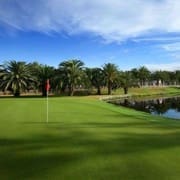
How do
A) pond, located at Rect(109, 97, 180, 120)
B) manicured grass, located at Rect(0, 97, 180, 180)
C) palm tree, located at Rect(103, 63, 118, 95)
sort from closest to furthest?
manicured grass, located at Rect(0, 97, 180, 180), pond, located at Rect(109, 97, 180, 120), palm tree, located at Rect(103, 63, 118, 95)

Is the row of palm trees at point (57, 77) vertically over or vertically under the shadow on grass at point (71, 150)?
over

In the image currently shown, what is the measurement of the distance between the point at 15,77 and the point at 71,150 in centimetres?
4885

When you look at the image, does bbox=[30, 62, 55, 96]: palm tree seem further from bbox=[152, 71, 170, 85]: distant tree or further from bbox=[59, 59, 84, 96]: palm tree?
bbox=[152, 71, 170, 85]: distant tree

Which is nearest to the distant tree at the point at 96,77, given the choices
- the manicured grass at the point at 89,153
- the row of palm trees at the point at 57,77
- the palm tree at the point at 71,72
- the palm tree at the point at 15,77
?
the row of palm trees at the point at 57,77

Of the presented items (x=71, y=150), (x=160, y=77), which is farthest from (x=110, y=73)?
(x=160, y=77)

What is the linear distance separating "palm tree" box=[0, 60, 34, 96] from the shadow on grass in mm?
45579

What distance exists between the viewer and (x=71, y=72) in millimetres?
58969

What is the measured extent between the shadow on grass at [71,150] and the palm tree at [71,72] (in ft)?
152

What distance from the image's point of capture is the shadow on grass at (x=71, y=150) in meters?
7.30

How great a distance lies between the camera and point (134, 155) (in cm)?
853

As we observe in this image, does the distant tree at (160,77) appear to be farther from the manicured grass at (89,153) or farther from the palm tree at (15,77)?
the manicured grass at (89,153)

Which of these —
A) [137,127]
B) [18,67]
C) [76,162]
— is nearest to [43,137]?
[76,162]

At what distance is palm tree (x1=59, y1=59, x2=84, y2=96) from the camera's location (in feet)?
192

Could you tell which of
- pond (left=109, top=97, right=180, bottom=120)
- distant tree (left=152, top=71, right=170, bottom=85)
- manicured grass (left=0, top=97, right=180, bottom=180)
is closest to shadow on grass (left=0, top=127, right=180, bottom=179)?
manicured grass (left=0, top=97, right=180, bottom=180)
